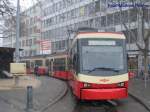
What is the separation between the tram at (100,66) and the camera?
2186cm

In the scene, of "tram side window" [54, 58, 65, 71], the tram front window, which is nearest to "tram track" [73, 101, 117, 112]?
the tram front window

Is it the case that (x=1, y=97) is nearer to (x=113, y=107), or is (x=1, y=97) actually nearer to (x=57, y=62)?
(x=113, y=107)

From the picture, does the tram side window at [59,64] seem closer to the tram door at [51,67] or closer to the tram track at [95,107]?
the tram door at [51,67]

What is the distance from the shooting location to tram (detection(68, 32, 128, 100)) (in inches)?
861

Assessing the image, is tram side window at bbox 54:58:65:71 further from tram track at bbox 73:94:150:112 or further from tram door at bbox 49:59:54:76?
tram track at bbox 73:94:150:112

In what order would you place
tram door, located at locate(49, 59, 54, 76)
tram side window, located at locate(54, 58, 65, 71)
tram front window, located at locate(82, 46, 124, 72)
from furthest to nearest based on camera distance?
tram door, located at locate(49, 59, 54, 76) → tram side window, located at locate(54, 58, 65, 71) → tram front window, located at locate(82, 46, 124, 72)

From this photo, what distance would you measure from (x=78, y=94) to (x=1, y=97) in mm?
3973

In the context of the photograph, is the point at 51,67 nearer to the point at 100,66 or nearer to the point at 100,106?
the point at 100,106

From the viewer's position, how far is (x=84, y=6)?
8262 cm

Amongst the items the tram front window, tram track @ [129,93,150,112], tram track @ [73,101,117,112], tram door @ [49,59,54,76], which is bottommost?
tram track @ [73,101,117,112]

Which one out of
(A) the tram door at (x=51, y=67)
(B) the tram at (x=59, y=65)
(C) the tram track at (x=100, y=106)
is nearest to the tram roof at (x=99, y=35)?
(C) the tram track at (x=100, y=106)

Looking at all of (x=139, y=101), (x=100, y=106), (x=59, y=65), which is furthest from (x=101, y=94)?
(x=59, y=65)

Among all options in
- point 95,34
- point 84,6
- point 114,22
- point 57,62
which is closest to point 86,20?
point 84,6

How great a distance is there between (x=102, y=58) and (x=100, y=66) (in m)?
0.43
